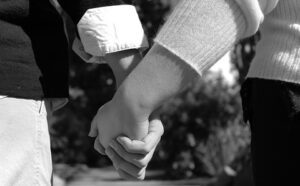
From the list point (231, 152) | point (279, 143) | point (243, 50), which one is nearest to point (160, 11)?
point (243, 50)

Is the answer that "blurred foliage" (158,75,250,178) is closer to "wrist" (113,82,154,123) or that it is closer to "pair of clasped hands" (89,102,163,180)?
"pair of clasped hands" (89,102,163,180)

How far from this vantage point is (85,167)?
856 centimetres

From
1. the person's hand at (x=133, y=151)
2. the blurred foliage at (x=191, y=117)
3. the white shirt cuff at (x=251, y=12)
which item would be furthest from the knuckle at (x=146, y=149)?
the blurred foliage at (x=191, y=117)

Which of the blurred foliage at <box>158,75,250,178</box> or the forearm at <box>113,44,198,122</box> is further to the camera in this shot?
the blurred foliage at <box>158,75,250,178</box>

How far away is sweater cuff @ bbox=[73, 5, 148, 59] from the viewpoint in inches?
83.7

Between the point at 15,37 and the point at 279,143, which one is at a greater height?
the point at 15,37

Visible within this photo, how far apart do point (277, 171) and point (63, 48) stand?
806 millimetres

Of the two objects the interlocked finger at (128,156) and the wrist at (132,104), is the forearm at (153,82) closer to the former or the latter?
the wrist at (132,104)

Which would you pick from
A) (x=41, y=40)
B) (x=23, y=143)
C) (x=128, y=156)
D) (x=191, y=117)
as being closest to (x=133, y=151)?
(x=128, y=156)

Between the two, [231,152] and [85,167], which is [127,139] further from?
[85,167]

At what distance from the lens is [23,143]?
6.91 ft

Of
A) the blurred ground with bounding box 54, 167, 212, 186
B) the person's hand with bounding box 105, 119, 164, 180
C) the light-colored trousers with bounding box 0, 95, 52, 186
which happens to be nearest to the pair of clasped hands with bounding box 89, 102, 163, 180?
the person's hand with bounding box 105, 119, 164, 180

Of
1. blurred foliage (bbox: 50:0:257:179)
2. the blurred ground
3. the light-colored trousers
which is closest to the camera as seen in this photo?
the light-colored trousers

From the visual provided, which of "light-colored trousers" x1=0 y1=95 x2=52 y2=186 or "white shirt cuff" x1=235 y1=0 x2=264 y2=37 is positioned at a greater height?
"white shirt cuff" x1=235 y1=0 x2=264 y2=37
